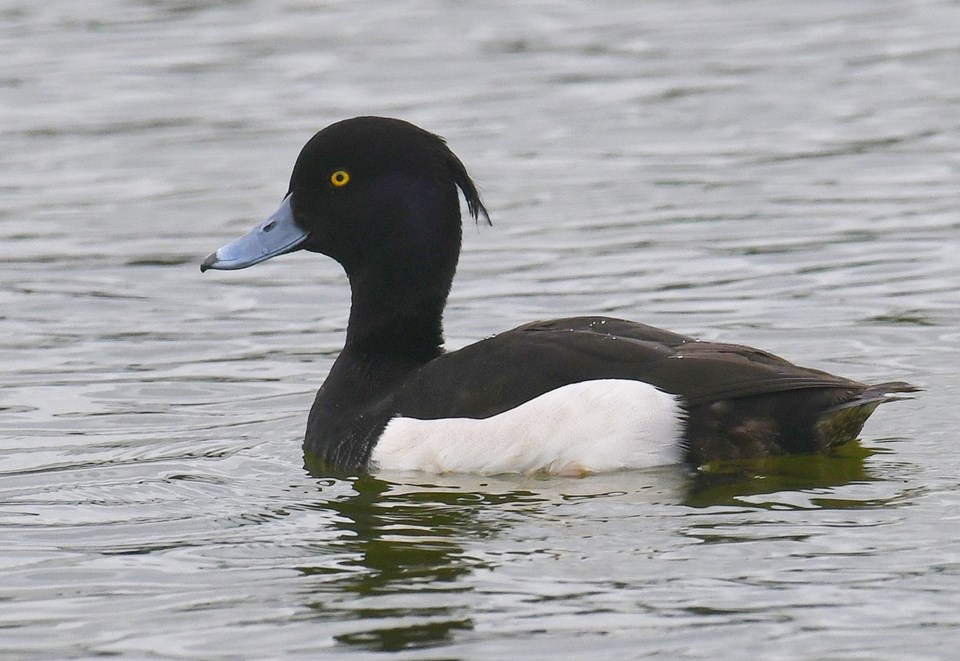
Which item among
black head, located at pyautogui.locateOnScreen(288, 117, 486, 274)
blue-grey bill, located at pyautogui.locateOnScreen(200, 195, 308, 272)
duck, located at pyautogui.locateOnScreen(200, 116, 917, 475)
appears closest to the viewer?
duck, located at pyautogui.locateOnScreen(200, 116, 917, 475)

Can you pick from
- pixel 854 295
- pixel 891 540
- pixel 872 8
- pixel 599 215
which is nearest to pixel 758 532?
A: pixel 891 540

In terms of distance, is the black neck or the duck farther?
the black neck

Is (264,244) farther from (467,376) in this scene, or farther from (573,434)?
(573,434)

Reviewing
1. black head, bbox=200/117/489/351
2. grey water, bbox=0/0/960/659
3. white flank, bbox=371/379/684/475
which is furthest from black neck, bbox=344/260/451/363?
white flank, bbox=371/379/684/475

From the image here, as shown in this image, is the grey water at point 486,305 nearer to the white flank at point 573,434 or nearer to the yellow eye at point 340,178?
the white flank at point 573,434

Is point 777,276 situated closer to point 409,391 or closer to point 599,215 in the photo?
point 599,215

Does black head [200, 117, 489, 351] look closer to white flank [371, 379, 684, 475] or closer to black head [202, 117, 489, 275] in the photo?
black head [202, 117, 489, 275]

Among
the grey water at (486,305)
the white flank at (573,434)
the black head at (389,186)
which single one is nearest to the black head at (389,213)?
the black head at (389,186)

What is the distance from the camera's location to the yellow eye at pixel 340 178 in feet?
24.3

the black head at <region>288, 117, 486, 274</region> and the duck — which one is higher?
the black head at <region>288, 117, 486, 274</region>

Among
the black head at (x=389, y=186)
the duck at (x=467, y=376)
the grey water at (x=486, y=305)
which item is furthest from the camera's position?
the black head at (x=389, y=186)

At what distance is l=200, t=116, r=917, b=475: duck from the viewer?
6480 mm

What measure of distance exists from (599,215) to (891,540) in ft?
19.6

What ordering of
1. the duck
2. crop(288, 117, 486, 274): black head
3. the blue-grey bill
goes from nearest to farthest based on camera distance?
the duck
crop(288, 117, 486, 274): black head
the blue-grey bill
